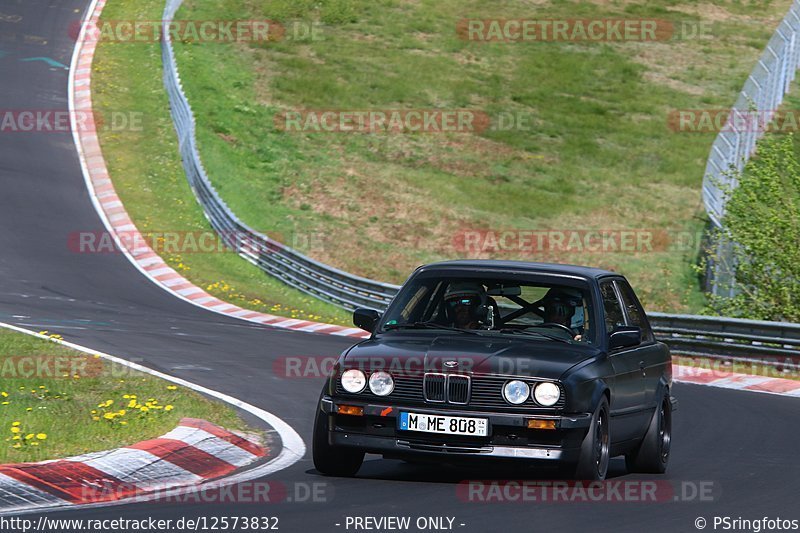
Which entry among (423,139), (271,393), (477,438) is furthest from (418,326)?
(423,139)

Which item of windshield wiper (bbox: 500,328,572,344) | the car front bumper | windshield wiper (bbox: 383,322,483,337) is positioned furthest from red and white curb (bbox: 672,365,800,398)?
the car front bumper

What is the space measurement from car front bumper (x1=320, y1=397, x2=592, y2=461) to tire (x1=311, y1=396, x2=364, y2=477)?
205 millimetres

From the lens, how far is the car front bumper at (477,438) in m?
8.40

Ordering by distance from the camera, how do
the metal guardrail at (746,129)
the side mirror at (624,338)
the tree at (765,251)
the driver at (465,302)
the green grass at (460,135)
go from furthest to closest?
the green grass at (460,135) < the metal guardrail at (746,129) < the tree at (765,251) < the driver at (465,302) < the side mirror at (624,338)

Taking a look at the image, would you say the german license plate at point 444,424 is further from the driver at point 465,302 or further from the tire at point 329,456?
the driver at point 465,302

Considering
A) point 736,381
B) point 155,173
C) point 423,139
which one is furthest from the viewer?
point 423,139

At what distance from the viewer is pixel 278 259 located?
29.0 meters

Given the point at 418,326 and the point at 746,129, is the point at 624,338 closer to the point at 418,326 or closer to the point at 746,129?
the point at 418,326

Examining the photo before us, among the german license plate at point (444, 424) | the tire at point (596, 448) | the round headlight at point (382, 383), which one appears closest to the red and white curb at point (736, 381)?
the tire at point (596, 448)

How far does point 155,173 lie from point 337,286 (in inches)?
432

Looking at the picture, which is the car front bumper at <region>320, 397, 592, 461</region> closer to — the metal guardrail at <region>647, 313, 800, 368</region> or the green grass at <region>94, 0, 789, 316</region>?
the metal guardrail at <region>647, 313, 800, 368</region>

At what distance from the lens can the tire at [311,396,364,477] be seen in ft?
28.7

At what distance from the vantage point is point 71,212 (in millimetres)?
31453

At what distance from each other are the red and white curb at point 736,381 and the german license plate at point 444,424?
8.98 meters
